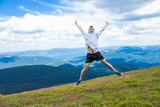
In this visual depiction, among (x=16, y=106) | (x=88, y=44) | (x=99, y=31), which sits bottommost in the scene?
(x=16, y=106)

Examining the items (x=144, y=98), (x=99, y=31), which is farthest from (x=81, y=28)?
(x=144, y=98)

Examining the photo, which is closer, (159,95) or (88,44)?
(159,95)

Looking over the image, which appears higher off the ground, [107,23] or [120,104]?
[107,23]

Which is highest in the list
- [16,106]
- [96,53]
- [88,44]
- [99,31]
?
[99,31]

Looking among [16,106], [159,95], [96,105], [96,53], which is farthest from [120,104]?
[16,106]

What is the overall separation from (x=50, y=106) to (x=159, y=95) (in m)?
7.44

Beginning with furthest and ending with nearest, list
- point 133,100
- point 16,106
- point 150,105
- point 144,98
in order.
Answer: point 16,106 → point 144,98 → point 133,100 → point 150,105

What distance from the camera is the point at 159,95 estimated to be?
30.1 ft

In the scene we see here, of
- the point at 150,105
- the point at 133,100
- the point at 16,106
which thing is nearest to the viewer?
the point at 150,105

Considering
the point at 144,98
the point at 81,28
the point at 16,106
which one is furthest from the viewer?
the point at 81,28

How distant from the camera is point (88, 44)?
11.1 meters

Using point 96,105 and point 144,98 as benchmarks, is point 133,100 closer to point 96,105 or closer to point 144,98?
point 144,98

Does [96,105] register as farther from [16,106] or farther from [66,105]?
[16,106]

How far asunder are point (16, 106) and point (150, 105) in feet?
31.1
